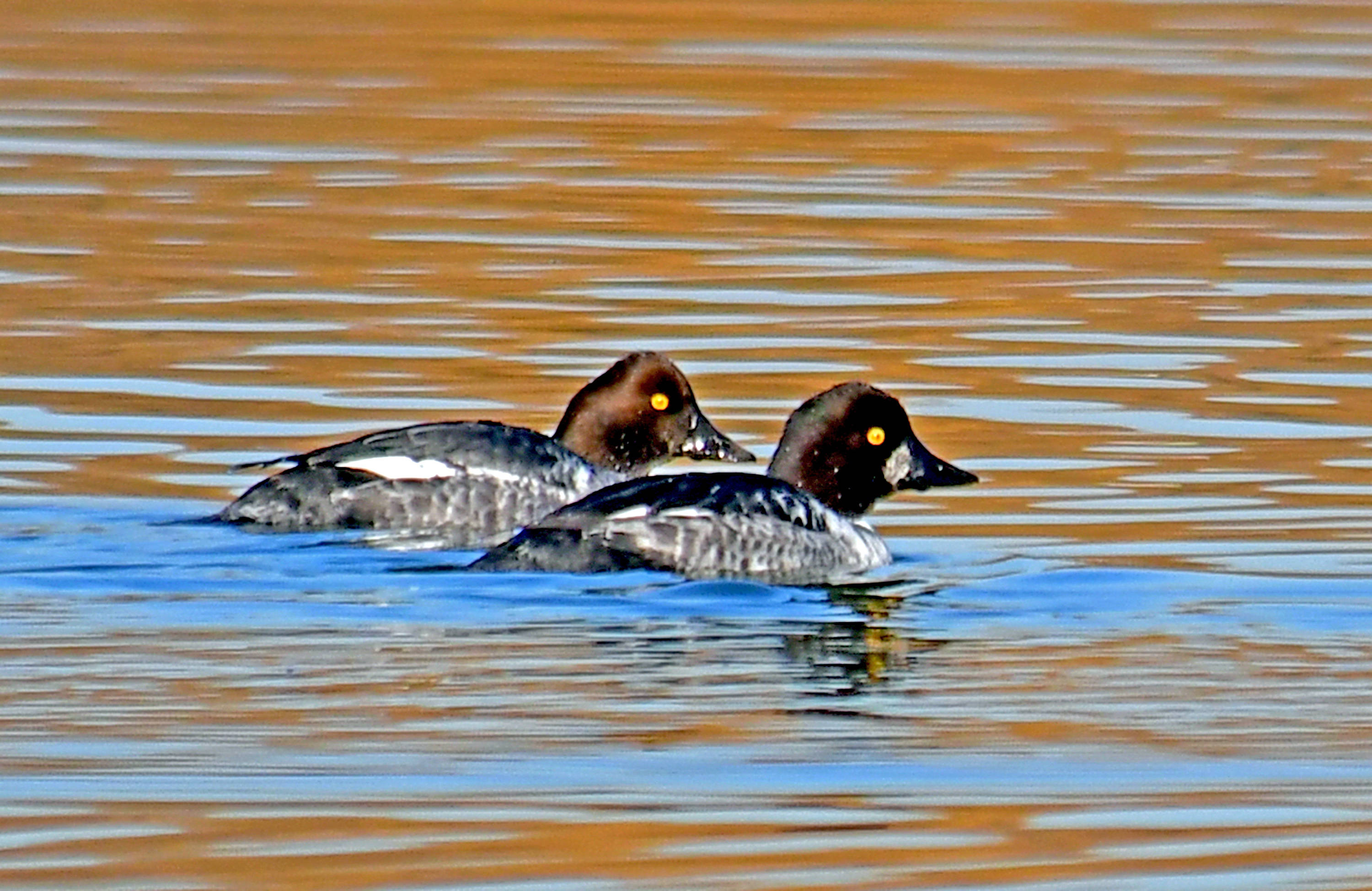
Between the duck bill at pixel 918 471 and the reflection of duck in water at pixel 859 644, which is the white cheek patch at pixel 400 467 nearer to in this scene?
the duck bill at pixel 918 471

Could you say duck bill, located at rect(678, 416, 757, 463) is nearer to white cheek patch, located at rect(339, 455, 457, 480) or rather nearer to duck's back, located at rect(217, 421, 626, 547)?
duck's back, located at rect(217, 421, 626, 547)

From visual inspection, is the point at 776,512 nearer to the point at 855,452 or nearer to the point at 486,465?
the point at 855,452

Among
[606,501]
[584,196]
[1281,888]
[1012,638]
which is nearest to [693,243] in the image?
[584,196]

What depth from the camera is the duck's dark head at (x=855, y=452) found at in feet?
39.9

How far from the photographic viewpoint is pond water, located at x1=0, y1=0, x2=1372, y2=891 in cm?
763

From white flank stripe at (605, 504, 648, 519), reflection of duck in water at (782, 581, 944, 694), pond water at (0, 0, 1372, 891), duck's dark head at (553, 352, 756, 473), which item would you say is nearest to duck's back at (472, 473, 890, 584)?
white flank stripe at (605, 504, 648, 519)

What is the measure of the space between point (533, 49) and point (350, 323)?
39.8 ft

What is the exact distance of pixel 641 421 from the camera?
13141 millimetres

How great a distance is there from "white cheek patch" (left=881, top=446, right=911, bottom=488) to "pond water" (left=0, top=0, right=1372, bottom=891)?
215 mm

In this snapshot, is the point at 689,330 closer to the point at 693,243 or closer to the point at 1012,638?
the point at 693,243

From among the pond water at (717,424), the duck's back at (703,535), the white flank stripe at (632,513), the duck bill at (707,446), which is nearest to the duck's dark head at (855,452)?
the pond water at (717,424)

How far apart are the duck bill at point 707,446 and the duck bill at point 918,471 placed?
1.01 meters

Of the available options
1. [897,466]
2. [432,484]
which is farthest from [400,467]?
[897,466]

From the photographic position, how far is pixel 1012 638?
394 inches
